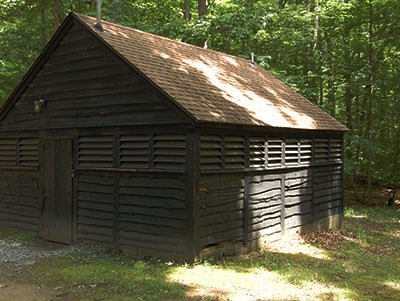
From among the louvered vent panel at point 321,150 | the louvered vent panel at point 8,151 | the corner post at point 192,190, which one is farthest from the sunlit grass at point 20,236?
the louvered vent panel at point 321,150

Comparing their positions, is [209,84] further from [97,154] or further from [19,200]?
[19,200]

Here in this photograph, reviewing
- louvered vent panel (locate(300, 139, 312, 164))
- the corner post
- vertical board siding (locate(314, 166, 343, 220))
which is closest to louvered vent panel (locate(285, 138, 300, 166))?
louvered vent panel (locate(300, 139, 312, 164))

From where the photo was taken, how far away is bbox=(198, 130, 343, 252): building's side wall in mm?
8711

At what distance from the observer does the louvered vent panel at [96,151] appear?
9.63 meters

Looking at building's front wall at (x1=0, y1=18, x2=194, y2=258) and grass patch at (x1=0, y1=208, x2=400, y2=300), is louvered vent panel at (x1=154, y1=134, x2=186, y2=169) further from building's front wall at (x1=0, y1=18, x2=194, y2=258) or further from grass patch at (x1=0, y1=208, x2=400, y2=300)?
grass patch at (x1=0, y1=208, x2=400, y2=300)

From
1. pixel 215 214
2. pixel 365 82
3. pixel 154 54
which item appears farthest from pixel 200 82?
pixel 365 82

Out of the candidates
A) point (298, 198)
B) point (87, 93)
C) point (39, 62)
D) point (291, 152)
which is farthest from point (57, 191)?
point (298, 198)

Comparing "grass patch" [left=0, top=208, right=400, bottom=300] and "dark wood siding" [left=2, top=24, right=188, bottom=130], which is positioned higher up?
"dark wood siding" [left=2, top=24, right=188, bottom=130]

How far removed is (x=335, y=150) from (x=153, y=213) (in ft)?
23.9

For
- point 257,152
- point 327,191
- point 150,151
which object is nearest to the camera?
point 150,151

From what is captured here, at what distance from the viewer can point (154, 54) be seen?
10.2 meters

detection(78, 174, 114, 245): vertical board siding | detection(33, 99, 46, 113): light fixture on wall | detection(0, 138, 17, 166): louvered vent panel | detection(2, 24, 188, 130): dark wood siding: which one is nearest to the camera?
detection(2, 24, 188, 130): dark wood siding

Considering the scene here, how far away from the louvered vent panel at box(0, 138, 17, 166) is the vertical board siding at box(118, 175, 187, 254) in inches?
166

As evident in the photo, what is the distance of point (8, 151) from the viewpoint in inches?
472
